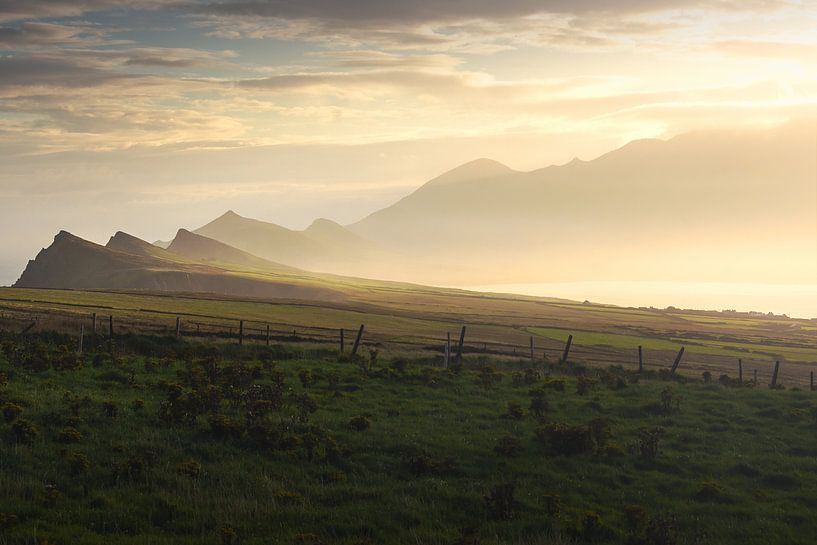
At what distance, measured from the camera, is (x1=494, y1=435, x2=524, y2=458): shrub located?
24094mm

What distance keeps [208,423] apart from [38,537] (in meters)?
9.57

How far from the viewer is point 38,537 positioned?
1559cm

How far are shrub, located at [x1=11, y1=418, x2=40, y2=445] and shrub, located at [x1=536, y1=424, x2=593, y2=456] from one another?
1647 cm

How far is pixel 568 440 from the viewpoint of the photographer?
25031mm

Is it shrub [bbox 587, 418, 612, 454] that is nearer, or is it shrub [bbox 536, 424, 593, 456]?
shrub [bbox 536, 424, 593, 456]

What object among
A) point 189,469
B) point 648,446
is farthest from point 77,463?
point 648,446

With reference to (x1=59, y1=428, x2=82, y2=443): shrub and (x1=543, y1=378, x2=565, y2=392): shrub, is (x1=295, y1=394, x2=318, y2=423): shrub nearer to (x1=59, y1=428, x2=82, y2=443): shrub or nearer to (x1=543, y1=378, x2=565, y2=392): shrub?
(x1=59, y1=428, x2=82, y2=443): shrub

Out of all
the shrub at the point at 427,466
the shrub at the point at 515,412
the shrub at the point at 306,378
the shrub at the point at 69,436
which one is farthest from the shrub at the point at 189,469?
the shrub at the point at 515,412

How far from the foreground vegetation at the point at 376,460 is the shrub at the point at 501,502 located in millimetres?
47

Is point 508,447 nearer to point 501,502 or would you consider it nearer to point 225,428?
point 501,502

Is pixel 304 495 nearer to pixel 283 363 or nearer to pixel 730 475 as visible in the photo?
pixel 730 475

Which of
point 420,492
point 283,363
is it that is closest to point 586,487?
point 420,492

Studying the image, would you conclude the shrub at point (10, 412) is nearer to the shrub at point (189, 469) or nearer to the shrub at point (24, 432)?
the shrub at point (24, 432)

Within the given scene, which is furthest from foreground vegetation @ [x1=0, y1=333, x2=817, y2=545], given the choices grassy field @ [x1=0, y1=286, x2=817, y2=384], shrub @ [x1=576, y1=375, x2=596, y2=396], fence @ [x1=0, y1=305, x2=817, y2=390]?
grassy field @ [x1=0, y1=286, x2=817, y2=384]
